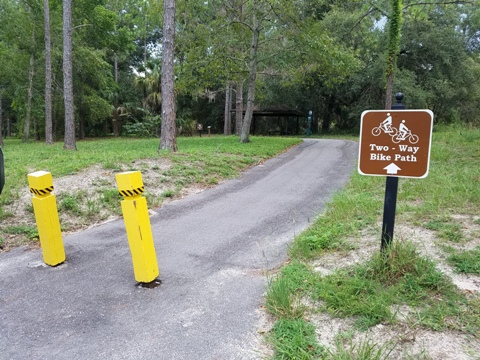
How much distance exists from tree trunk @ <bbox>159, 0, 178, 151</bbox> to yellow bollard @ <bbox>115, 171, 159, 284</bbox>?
784cm

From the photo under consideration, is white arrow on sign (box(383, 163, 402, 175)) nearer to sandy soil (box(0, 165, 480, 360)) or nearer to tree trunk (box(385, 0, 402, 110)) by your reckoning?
sandy soil (box(0, 165, 480, 360))

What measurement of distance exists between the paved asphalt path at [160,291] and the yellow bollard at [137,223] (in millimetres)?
170

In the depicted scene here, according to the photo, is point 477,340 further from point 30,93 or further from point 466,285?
point 30,93

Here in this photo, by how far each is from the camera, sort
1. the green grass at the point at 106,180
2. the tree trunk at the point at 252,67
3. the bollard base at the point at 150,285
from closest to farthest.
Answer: the bollard base at the point at 150,285
the green grass at the point at 106,180
the tree trunk at the point at 252,67

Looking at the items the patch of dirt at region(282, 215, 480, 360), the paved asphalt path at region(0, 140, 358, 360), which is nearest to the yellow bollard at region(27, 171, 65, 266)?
the paved asphalt path at region(0, 140, 358, 360)

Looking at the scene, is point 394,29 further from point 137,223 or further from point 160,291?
point 160,291

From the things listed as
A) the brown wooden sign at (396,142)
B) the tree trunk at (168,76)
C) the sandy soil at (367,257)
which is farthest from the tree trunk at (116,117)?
the brown wooden sign at (396,142)

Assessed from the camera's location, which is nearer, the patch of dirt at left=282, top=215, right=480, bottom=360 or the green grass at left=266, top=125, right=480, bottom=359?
the patch of dirt at left=282, top=215, right=480, bottom=360

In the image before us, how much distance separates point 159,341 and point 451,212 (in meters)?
4.01

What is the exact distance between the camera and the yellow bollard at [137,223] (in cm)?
296

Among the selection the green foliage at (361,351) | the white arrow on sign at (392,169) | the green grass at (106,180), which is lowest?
the green foliage at (361,351)

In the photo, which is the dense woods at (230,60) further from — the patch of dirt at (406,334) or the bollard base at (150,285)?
the patch of dirt at (406,334)

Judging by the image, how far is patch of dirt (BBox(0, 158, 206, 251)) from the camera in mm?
4727

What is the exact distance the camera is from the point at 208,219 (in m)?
5.11
